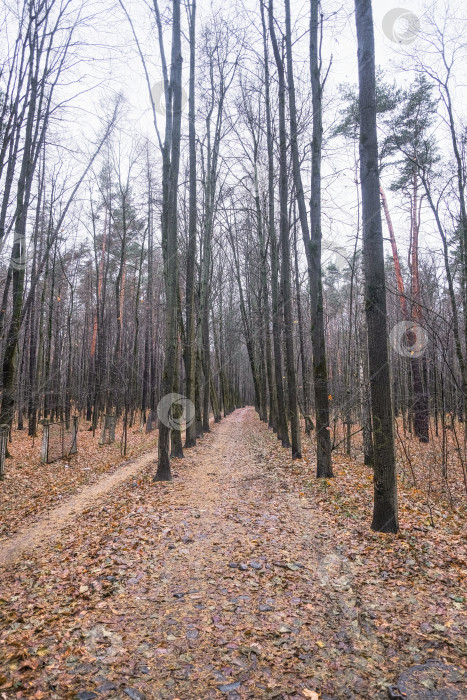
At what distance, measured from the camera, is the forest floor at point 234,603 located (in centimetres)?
275

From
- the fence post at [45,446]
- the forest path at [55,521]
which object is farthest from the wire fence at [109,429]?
the forest path at [55,521]

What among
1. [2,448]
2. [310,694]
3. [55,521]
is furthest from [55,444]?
[310,694]

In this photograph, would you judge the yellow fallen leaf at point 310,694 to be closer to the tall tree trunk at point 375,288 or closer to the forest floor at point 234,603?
the forest floor at point 234,603

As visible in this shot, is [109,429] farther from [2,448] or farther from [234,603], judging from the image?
[234,603]

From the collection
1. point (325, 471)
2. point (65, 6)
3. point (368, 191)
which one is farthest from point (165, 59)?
point (325, 471)

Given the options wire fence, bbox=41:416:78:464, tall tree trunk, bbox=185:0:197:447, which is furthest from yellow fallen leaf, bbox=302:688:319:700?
tall tree trunk, bbox=185:0:197:447

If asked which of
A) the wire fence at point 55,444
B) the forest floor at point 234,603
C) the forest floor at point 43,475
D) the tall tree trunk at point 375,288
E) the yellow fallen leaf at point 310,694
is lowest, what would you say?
the forest floor at point 43,475

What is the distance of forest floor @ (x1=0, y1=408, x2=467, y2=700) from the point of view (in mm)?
2748

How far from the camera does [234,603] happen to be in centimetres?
373

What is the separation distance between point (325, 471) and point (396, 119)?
14.0 m

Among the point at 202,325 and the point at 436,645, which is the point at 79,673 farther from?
the point at 202,325

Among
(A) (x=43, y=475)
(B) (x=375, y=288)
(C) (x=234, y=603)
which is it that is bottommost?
(A) (x=43, y=475)

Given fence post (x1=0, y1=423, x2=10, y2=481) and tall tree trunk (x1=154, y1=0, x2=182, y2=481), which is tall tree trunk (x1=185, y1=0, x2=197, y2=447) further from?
fence post (x1=0, y1=423, x2=10, y2=481)

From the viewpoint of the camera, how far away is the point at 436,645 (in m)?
3.05
